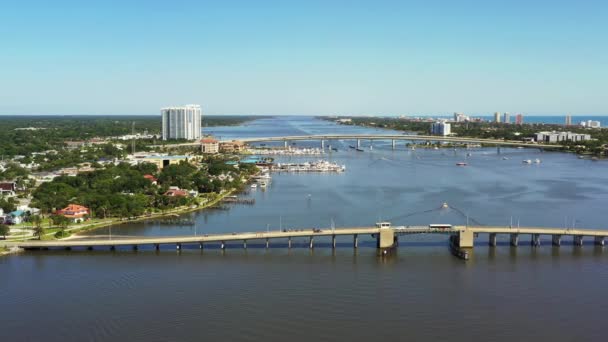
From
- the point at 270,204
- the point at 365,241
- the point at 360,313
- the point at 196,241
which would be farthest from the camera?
the point at 270,204

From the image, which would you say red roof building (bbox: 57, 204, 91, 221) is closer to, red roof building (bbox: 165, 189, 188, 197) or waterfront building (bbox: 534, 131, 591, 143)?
red roof building (bbox: 165, 189, 188, 197)

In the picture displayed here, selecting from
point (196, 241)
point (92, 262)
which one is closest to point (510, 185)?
point (196, 241)

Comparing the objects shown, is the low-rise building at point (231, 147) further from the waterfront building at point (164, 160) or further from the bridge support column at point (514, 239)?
the bridge support column at point (514, 239)

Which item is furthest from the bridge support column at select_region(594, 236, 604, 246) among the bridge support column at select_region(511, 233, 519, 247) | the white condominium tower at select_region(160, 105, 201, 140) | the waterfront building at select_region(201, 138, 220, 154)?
the white condominium tower at select_region(160, 105, 201, 140)

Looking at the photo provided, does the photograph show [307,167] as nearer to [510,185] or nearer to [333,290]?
[510,185]

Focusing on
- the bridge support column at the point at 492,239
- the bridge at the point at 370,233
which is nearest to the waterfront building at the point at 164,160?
the bridge at the point at 370,233
